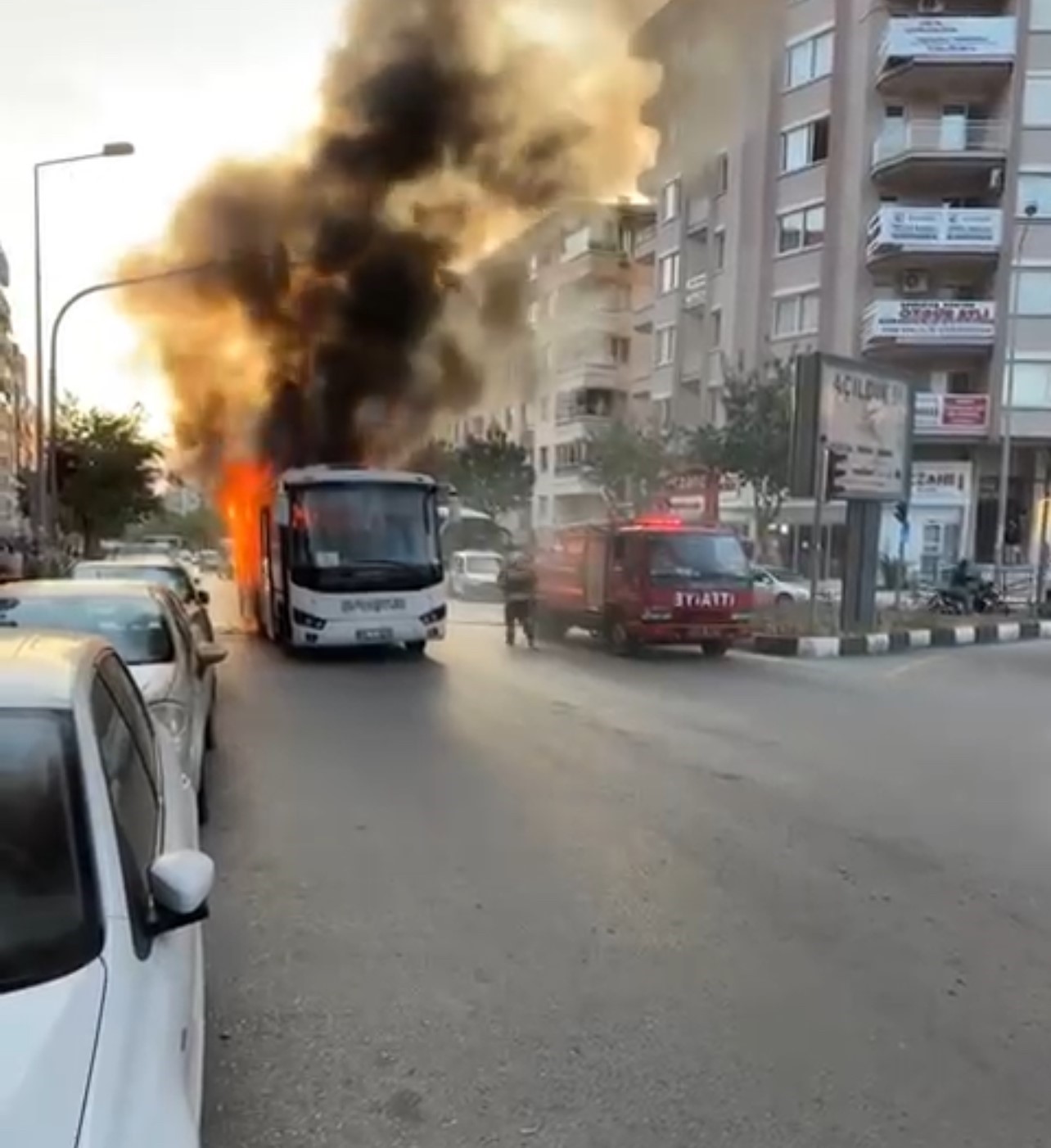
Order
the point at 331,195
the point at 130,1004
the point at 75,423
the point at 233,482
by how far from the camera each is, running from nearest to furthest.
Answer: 1. the point at 130,1004
2. the point at 331,195
3. the point at 233,482
4. the point at 75,423

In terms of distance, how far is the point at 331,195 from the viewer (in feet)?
69.0

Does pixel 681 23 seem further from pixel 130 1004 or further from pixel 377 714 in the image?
pixel 130 1004

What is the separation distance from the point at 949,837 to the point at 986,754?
9.50 feet

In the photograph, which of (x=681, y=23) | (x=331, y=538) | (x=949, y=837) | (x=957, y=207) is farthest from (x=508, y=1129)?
(x=957, y=207)

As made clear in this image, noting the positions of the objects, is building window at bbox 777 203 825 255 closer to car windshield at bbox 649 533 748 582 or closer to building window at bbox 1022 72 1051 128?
building window at bbox 1022 72 1051 128

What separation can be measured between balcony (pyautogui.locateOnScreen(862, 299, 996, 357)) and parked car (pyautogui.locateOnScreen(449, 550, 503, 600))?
44.3ft

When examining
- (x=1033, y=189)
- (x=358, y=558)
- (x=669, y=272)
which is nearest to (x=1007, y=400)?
(x=1033, y=189)

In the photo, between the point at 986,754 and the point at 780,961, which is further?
the point at 986,754

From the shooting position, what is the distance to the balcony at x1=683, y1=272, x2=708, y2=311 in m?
42.4

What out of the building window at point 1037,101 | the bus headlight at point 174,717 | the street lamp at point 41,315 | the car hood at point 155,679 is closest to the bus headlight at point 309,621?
the car hood at point 155,679

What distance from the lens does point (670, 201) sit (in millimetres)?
44094

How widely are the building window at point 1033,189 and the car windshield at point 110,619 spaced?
34.0 m

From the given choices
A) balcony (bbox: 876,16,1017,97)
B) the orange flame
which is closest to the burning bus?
the orange flame

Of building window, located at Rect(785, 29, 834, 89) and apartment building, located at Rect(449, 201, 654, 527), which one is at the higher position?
building window, located at Rect(785, 29, 834, 89)
